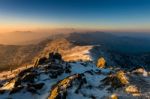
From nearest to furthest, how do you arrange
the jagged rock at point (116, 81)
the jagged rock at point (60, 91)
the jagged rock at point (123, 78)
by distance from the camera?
the jagged rock at point (60, 91), the jagged rock at point (116, 81), the jagged rock at point (123, 78)

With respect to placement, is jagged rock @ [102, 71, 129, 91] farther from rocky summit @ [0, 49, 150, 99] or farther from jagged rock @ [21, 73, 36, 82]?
jagged rock @ [21, 73, 36, 82]

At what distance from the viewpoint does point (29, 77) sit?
88.1 m

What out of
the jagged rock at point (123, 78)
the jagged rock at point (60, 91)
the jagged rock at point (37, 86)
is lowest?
the jagged rock at point (37, 86)

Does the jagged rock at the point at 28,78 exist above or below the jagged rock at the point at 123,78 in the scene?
below

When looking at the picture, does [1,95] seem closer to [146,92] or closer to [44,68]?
[44,68]

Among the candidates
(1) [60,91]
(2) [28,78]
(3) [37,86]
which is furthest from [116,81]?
(2) [28,78]

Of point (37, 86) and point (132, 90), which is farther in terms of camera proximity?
point (37, 86)

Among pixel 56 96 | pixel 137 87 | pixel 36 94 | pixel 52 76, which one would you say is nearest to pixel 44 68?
pixel 52 76

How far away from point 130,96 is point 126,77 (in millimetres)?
14350

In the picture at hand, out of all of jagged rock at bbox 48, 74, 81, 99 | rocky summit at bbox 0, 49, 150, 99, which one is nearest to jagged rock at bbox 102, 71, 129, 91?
rocky summit at bbox 0, 49, 150, 99

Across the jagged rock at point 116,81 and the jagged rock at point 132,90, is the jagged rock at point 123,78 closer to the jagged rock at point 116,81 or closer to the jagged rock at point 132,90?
the jagged rock at point 116,81

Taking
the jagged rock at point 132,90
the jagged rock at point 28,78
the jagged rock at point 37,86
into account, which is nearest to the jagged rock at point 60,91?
the jagged rock at point 37,86

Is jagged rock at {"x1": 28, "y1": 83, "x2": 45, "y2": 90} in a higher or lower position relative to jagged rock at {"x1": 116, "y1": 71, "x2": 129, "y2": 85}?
lower

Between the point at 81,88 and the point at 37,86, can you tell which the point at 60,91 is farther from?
the point at 37,86
